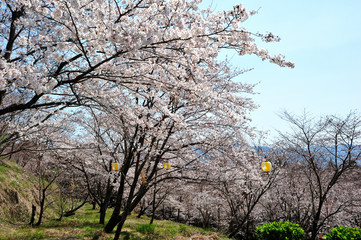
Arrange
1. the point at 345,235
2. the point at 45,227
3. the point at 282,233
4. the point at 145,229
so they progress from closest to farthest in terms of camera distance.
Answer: the point at 345,235
the point at 282,233
the point at 145,229
the point at 45,227

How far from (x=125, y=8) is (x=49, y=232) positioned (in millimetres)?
8188

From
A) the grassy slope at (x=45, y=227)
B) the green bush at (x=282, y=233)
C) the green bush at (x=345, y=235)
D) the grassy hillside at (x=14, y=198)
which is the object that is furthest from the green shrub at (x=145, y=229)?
the green bush at (x=345, y=235)

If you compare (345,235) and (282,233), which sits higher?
(345,235)

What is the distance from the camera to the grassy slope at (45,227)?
7.73 m

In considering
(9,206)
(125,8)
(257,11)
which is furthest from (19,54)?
(9,206)

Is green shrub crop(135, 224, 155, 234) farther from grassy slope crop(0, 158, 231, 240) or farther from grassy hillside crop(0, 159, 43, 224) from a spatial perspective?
grassy hillside crop(0, 159, 43, 224)

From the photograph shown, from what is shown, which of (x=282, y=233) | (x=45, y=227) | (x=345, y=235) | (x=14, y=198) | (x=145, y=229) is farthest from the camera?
(x=14, y=198)

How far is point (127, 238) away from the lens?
25.2 ft

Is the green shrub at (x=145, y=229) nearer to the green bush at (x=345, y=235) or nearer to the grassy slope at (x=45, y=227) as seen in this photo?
the grassy slope at (x=45, y=227)

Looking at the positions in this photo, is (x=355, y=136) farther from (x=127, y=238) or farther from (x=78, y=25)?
(x=78, y=25)

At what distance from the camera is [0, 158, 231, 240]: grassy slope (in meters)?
7.73

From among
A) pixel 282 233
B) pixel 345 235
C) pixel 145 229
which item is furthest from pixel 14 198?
pixel 345 235

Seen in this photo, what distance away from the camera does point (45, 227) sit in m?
9.48

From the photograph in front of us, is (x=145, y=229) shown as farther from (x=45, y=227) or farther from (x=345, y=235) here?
(x=345, y=235)
